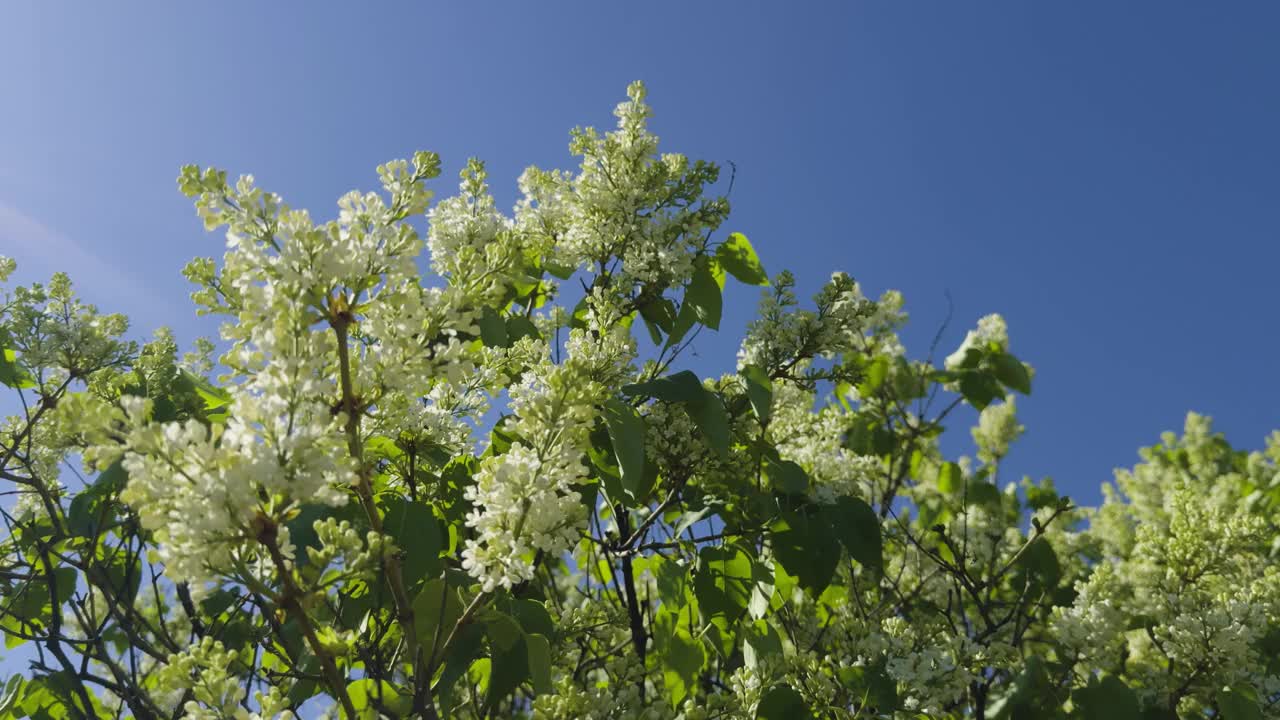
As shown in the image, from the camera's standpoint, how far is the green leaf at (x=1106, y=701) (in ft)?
8.59

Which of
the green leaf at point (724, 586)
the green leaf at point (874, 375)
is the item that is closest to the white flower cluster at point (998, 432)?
the green leaf at point (874, 375)

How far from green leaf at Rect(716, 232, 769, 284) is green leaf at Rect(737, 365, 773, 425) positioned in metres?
0.66

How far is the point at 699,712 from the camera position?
2100 mm

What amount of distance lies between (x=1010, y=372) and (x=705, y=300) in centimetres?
140

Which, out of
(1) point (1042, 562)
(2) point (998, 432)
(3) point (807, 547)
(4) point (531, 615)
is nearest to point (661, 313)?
(3) point (807, 547)

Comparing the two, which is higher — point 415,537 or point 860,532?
point 860,532

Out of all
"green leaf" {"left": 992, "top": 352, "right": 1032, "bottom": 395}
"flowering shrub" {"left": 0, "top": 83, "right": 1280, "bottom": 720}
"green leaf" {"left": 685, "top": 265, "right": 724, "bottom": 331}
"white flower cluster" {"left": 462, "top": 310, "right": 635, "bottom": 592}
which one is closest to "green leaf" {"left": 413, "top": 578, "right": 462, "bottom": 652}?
"flowering shrub" {"left": 0, "top": 83, "right": 1280, "bottom": 720}

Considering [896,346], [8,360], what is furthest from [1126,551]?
[8,360]

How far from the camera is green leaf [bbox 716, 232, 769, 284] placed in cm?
331

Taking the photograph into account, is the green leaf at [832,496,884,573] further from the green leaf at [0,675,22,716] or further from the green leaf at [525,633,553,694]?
the green leaf at [0,675,22,716]

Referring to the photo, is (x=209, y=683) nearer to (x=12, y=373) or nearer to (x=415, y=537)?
(x=415, y=537)

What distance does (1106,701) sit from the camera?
2.65 meters

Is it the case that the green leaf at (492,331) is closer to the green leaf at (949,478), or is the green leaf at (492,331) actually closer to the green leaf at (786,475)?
the green leaf at (786,475)

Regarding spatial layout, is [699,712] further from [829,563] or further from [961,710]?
[961,710]
